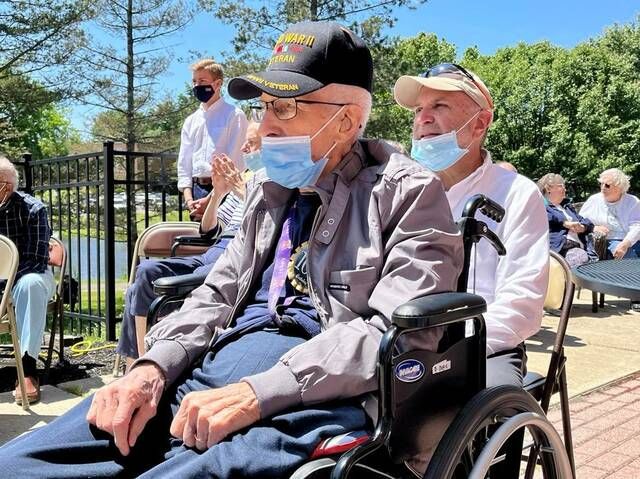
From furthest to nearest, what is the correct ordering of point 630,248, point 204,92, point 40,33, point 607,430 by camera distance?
point 40,33 → point 630,248 → point 204,92 → point 607,430

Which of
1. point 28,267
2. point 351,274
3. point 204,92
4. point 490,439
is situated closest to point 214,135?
point 204,92

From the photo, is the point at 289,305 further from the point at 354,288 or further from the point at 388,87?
the point at 388,87

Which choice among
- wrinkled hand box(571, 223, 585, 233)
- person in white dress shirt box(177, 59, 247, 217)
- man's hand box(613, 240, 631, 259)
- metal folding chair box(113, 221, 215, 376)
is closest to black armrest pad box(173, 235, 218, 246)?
metal folding chair box(113, 221, 215, 376)

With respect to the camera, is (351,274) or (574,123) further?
(574,123)

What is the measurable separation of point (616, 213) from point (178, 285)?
7718 millimetres

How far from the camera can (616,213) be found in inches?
341

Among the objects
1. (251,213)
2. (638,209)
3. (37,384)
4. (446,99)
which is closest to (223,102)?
(37,384)

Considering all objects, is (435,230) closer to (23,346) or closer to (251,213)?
(251,213)

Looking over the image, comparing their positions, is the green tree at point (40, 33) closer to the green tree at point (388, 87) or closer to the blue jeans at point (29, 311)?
the green tree at point (388, 87)

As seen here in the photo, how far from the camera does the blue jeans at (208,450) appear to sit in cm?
141

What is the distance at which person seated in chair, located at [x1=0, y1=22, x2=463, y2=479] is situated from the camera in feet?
4.94

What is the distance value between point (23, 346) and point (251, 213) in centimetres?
287

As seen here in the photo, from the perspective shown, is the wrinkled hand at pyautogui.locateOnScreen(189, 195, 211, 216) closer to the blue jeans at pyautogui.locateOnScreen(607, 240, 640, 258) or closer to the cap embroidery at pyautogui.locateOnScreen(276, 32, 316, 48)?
the cap embroidery at pyautogui.locateOnScreen(276, 32, 316, 48)

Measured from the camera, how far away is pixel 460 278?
77.3 inches
